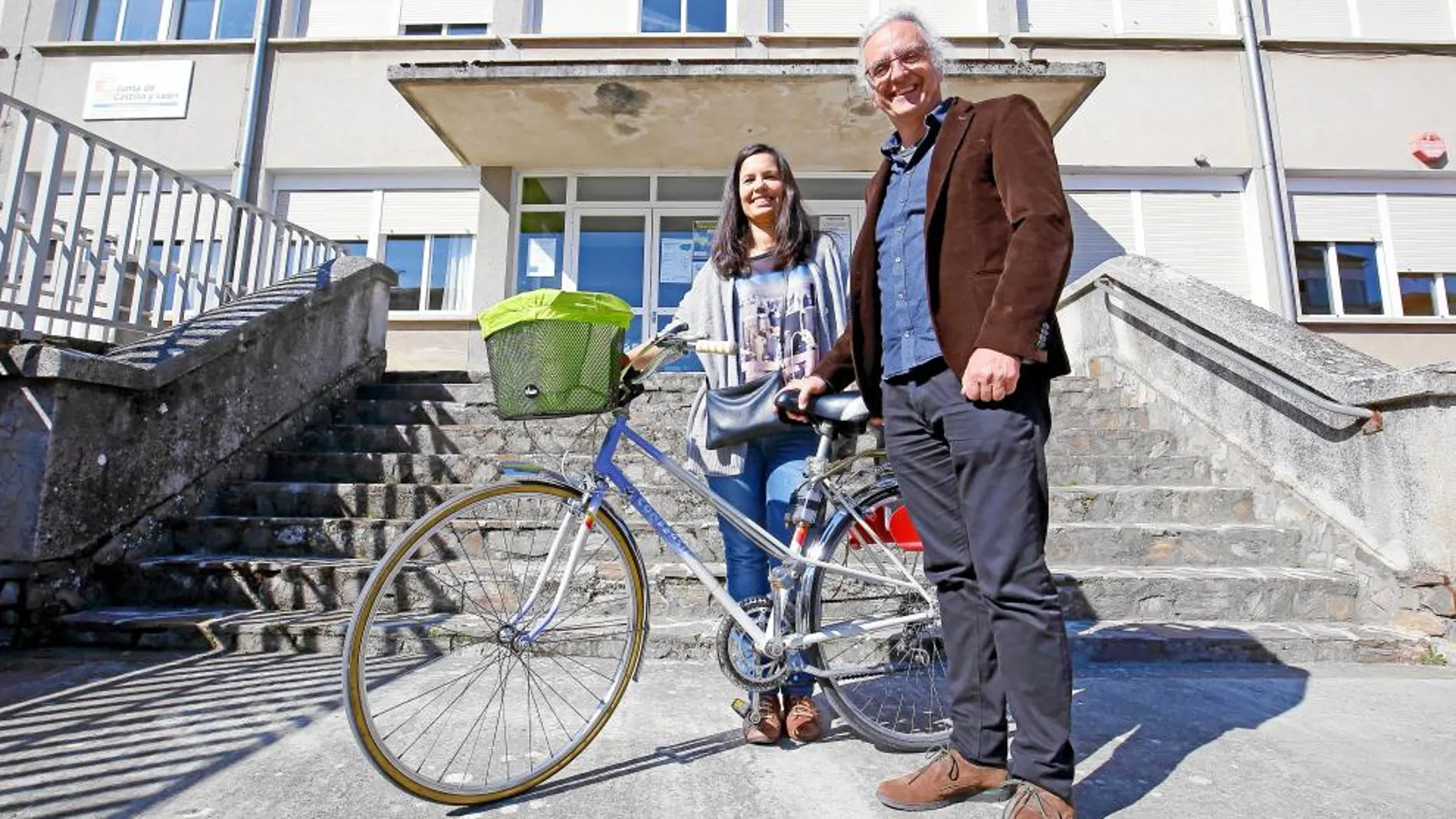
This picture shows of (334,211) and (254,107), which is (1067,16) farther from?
(254,107)

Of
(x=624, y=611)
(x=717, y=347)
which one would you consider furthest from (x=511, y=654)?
(x=717, y=347)

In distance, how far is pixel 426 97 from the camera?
25.4ft

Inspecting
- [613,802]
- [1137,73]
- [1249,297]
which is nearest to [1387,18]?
[1137,73]

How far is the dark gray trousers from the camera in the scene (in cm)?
172

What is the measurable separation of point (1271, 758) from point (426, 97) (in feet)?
28.4

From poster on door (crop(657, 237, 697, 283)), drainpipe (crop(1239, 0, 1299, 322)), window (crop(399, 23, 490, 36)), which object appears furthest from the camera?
window (crop(399, 23, 490, 36))

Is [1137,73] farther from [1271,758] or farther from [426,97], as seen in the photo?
[1271,758]

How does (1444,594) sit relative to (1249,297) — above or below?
below

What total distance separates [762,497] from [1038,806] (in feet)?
3.97

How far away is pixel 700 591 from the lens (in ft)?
11.5

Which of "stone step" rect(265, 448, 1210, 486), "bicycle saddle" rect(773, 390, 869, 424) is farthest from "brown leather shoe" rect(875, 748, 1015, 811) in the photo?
"stone step" rect(265, 448, 1210, 486)

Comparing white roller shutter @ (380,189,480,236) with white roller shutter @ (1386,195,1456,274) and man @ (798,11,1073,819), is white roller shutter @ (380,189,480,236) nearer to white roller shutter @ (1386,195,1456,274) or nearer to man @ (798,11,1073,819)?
man @ (798,11,1073,819)

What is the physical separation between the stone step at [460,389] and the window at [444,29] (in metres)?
6.15

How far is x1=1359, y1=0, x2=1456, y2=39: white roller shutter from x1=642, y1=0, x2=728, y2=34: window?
343 inches
